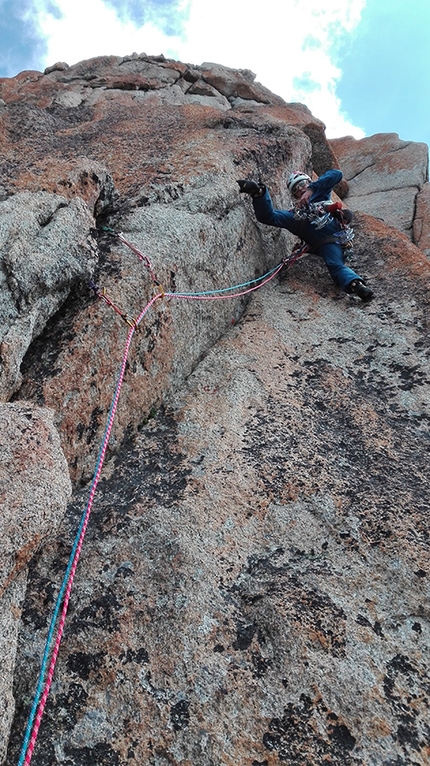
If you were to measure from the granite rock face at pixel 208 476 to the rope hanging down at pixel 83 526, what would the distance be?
8cm

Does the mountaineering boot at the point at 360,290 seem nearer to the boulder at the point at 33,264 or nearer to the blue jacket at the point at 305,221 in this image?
the blue jacket at the point at 305,221

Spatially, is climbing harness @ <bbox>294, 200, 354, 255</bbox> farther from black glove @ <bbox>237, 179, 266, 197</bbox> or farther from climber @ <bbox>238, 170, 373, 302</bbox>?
black glove @ <bbox>237, 179, 266, 197</bbox>

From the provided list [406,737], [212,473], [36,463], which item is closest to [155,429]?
[212,473]

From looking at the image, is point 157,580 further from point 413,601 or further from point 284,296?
point 284,296

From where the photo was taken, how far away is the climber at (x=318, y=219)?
791cm

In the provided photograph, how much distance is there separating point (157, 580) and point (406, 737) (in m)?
1.95

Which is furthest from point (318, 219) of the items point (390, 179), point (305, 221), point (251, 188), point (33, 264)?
point (390, 179)

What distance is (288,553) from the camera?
4.30 meters

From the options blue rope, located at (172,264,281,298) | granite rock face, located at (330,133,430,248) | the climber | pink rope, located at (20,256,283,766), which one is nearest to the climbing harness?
the climber

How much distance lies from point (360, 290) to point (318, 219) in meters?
1.51

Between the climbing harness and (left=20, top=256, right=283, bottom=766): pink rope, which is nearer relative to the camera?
(left=20, top=256, right=283, bottom=766): pink rope

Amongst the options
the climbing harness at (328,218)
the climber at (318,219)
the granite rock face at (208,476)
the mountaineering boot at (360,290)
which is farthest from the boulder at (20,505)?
the climbing harness at (328,218)

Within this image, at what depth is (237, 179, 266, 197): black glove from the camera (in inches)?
305

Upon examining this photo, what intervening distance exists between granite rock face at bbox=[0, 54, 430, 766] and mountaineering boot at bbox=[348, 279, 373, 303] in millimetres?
239
